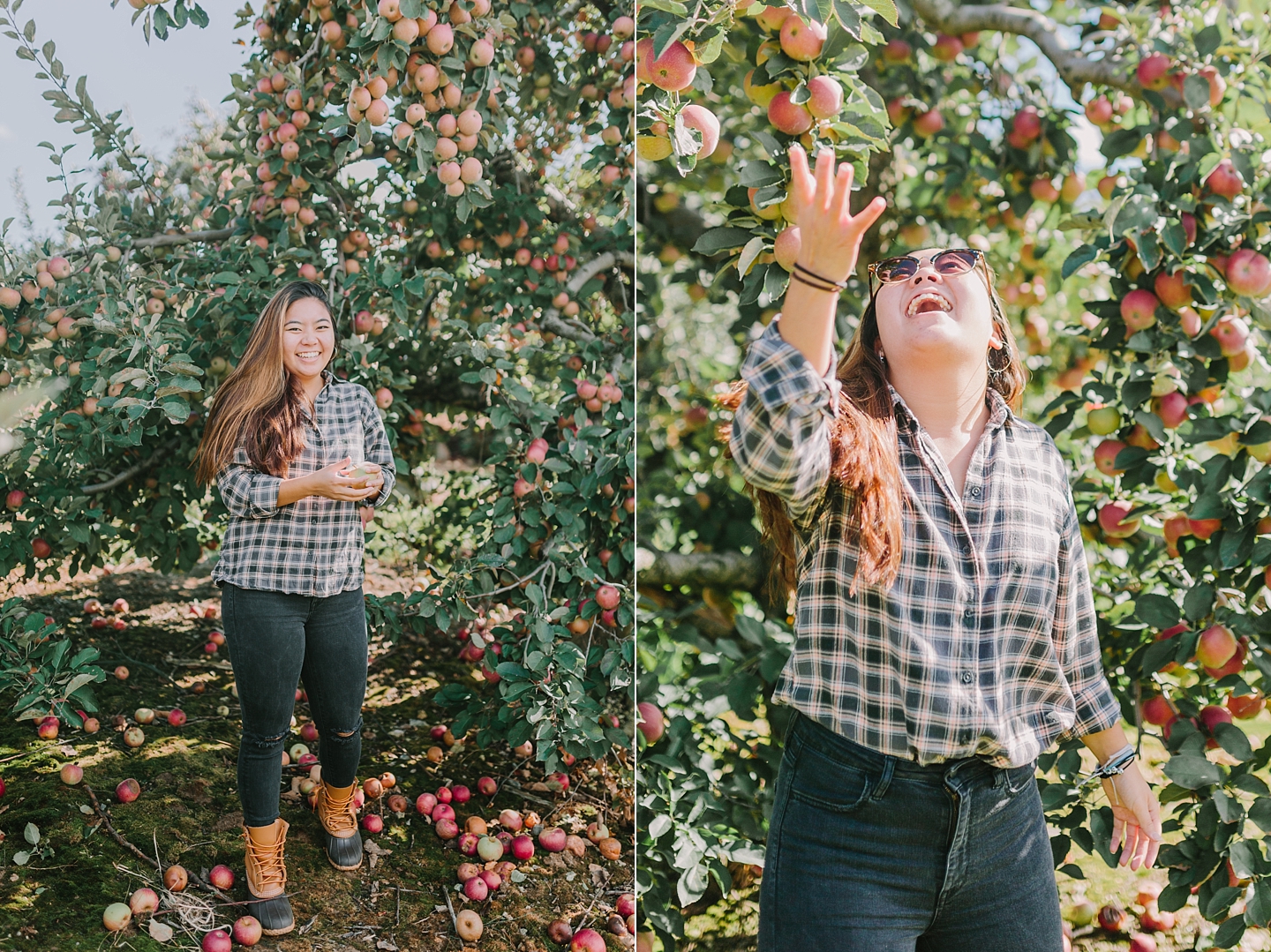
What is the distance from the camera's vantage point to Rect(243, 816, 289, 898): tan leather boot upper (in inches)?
65.3

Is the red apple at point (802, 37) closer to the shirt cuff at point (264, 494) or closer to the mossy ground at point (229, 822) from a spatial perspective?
the shirt cuff at point (264, 494)

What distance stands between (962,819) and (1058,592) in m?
0.31

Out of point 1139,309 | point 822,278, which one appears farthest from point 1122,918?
point 822,278

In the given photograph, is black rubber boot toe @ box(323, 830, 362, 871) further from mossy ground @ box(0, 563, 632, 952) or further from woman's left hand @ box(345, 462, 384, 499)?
woman's left hand @ box(345, 462, 384, 499)

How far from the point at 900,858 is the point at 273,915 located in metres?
1.26

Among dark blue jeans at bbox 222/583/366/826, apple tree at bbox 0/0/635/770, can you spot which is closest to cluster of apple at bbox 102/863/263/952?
dark blue jeans at bbox 222/583/366/826

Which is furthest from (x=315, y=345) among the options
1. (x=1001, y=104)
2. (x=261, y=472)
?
(x=1001, y=104)

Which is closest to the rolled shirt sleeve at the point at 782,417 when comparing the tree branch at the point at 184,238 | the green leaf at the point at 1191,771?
the green leaf at the point at 1191,771

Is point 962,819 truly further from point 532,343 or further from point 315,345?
point 532,343

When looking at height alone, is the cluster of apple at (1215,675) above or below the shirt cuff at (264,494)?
below

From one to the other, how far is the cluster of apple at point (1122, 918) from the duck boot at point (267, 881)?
1510 millimetres

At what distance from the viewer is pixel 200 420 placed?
7.45ft

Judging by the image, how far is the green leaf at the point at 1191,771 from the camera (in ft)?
4.56

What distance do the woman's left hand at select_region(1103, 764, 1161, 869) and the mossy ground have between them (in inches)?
40.0
